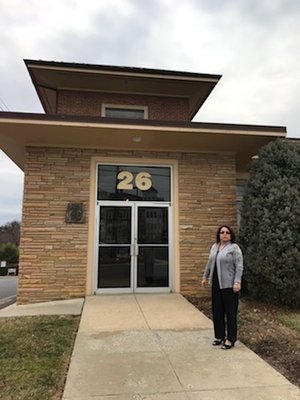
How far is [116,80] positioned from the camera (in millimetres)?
11469

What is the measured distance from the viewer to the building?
8578 millimetres

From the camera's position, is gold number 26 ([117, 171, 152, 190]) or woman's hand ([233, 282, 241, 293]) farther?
gold number 26 ([117, 171, 152, 190])

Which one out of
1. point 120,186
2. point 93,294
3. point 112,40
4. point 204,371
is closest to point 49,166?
point 120,186

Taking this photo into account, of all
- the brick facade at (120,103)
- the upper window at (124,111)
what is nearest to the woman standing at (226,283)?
the brick facade at (120,103)

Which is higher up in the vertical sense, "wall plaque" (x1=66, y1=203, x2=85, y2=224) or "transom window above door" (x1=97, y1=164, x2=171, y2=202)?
"transom window above door" (x1=97, y1=164, x2=171, y2=202)

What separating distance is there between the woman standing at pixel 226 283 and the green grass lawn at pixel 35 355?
2246 millimetres

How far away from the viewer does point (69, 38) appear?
1101 centimetres

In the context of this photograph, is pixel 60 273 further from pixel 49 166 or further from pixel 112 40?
pixel 112 40

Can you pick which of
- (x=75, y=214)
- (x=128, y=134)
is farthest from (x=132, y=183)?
(x=75, y=214)

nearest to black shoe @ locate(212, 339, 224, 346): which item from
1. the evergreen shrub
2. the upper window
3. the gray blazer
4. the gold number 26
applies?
the gray blazer

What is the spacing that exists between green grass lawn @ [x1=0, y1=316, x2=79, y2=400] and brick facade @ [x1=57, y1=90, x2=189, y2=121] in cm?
722

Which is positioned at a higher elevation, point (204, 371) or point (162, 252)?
point (162, 252)

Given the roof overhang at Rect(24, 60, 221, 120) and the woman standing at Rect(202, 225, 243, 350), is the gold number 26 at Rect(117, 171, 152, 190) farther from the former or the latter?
the woman standing at Rect(202, 225, 243, 350)

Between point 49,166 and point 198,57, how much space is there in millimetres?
8701
